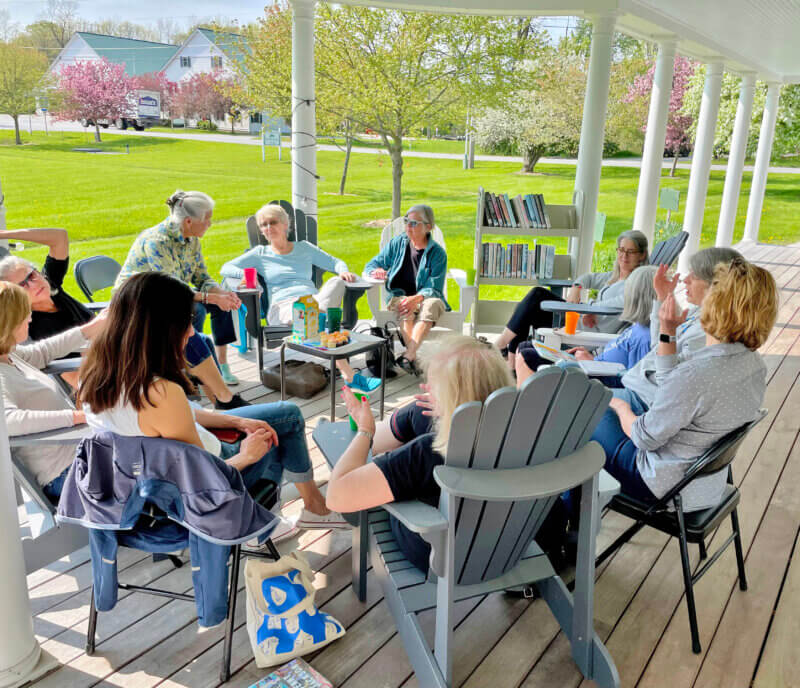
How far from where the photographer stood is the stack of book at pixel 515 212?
5.16 m

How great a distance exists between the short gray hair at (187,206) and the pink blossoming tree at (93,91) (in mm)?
4516

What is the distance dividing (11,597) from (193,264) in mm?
2460

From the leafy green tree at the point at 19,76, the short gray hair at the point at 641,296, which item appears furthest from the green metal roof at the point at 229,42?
the short gray hair at the point at 641,296

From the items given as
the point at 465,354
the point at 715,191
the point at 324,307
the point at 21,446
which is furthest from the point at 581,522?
the point at 715,191

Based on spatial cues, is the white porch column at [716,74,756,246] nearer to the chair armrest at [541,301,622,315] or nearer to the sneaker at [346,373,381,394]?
the chair armrest at [541,301,622,315]

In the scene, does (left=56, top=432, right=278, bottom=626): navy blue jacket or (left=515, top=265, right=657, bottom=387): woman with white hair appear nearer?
(left=56, top=432, right=278, bottom=626): navy blue jacket

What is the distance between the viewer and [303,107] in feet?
16.1

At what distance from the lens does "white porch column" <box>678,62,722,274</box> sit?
773 cm

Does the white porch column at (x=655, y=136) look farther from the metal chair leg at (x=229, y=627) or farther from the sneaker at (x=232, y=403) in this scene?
the metal chair leg at (x=229, y=627)

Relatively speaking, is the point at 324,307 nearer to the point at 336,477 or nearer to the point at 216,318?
the point at 216,318

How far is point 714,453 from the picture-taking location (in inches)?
76.5

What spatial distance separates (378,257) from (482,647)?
3.08m

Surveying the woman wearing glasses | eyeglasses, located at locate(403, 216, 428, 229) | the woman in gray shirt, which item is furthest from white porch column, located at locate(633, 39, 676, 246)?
the woman in gray shirt

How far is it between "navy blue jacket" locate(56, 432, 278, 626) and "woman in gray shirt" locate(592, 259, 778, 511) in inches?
46.5
